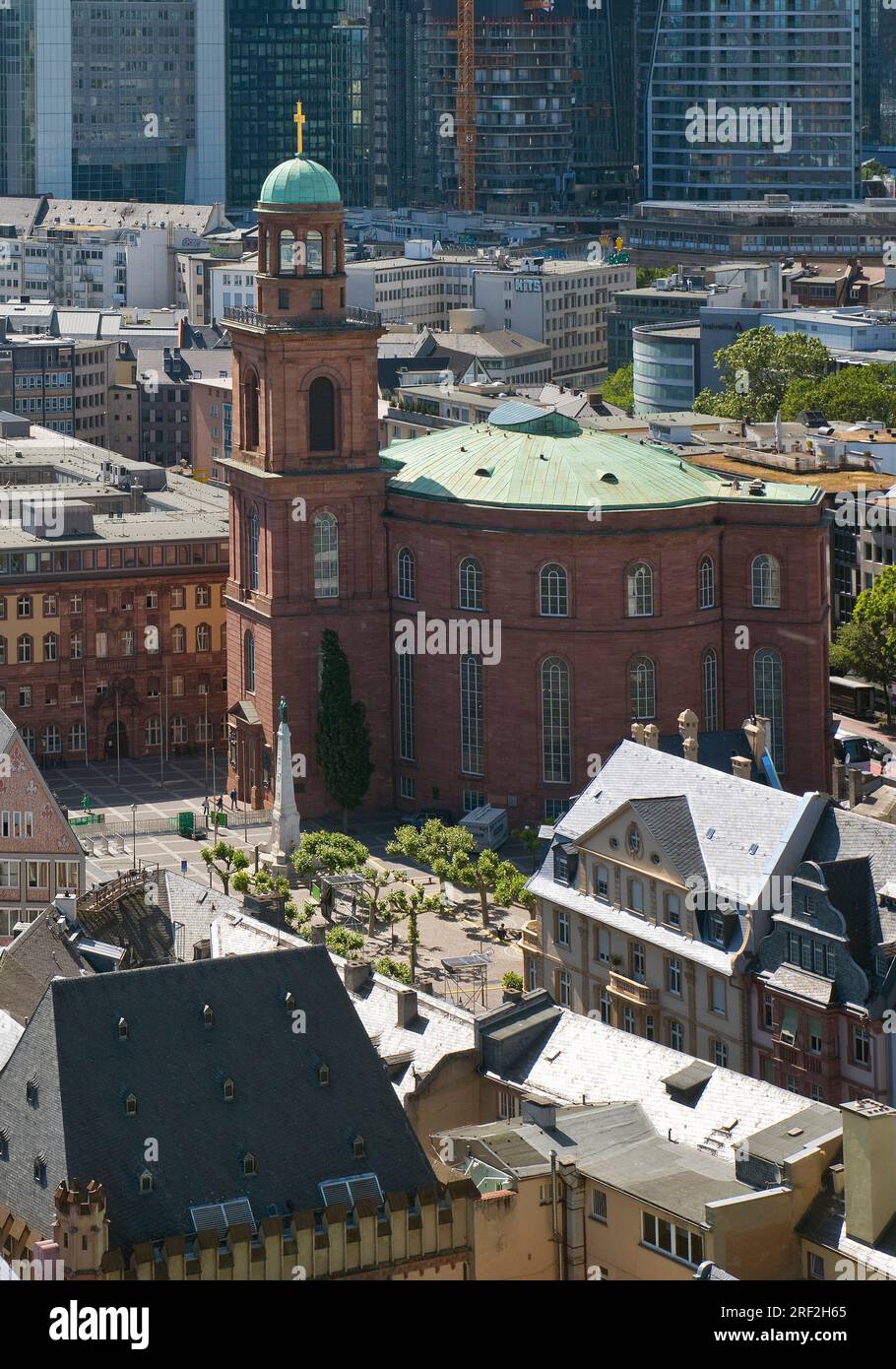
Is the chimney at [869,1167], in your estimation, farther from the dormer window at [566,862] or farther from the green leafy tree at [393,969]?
the dormer window at [566,862]

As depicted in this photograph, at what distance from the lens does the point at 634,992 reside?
154m

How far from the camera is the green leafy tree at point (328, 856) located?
193375mm

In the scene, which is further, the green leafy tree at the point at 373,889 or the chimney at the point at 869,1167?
the green leafy tree at the point at 373,889

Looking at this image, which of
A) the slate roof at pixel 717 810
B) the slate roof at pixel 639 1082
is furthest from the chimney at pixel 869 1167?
the slate roof at pixel 717 810

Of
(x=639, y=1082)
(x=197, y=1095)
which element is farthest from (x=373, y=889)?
(x=197, y=1095)

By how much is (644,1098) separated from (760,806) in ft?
86.5

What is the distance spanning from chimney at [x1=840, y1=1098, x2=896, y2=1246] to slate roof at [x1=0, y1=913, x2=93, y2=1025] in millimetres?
34987

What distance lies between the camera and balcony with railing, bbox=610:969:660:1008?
15362 centimetres

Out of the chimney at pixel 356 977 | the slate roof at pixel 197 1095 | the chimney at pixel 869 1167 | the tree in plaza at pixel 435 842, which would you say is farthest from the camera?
the tree in plaza at pixel 435 842

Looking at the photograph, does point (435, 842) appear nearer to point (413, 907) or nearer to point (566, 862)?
point (413, 907)

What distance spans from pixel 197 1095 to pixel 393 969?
172 feet

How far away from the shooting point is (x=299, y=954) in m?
117

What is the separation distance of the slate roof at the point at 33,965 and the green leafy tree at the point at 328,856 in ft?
161
